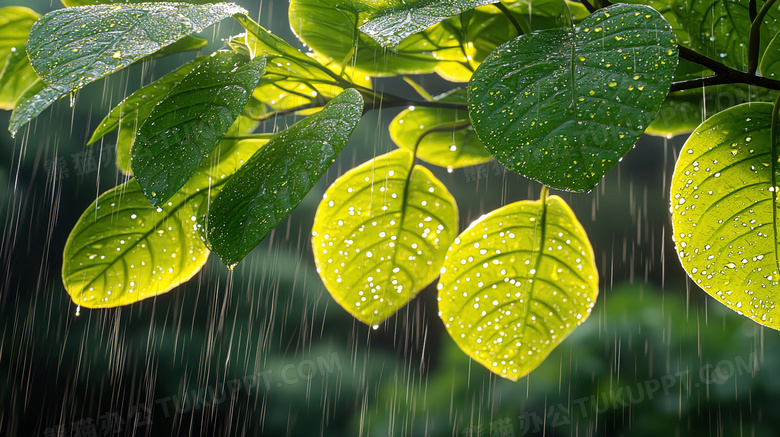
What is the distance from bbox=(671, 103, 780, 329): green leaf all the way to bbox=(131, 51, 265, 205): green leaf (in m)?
0.22

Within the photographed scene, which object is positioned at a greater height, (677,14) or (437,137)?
(677,14)

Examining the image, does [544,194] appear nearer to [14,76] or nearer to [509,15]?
[509,15]

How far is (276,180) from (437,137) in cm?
19

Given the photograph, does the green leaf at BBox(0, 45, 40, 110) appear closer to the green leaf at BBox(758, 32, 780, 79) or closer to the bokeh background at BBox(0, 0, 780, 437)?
the green leaf at BBox(758, 32, 780, 79)

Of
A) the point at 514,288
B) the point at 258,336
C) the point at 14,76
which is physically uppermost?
the point at 14,76

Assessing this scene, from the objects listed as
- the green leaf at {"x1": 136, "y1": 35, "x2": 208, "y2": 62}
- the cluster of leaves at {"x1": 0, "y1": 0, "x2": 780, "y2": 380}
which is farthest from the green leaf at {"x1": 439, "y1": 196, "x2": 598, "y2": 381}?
the green leaf at {"x1": 136, "y1": 35, "x2": 208, "y2": 62}

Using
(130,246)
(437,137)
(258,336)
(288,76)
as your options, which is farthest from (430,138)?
(258,336)

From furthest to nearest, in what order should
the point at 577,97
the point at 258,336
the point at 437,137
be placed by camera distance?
the point at 258,336 → the point at 437,137 → the point at 577,97

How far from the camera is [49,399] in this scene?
10.3 feet

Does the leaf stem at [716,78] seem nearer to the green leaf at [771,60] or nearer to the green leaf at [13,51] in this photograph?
the green leaf at [771,60]

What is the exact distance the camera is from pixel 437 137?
1.43 feet

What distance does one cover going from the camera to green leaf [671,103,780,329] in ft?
0.95

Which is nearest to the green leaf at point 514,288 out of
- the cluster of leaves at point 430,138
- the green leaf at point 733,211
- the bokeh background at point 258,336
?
the cluster of leaves at point 430,138

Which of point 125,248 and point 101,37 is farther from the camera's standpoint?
point 125,248
